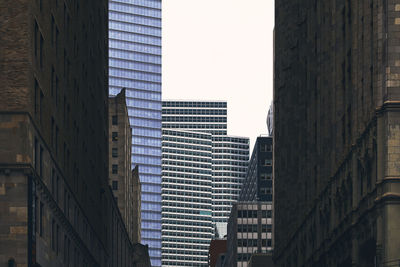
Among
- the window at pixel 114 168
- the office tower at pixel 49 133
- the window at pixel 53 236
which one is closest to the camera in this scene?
the office tower at pixel 49 133

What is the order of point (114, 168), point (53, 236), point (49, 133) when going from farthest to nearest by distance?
point (114, 168), point (53, 236), point (49, 133)

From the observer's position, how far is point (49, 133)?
7712 cm

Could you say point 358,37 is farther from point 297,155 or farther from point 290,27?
point 290,27

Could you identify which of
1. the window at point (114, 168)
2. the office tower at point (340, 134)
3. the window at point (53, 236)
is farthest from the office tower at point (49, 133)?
the window at point (114, 168)

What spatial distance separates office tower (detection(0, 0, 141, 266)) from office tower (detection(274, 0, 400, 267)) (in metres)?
22.1

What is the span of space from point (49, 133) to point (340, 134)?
77.8 ft

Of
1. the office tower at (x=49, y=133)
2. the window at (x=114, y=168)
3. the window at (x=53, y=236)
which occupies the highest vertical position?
the window at (x=114, y=168)

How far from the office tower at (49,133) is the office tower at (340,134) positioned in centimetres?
2207

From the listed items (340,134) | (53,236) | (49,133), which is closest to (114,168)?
(340,134)

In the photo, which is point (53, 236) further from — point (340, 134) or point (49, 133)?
point (340, 134)

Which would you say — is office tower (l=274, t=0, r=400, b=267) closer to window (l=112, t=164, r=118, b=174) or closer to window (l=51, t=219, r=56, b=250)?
window (l=51, t=219, r=56, b=250)

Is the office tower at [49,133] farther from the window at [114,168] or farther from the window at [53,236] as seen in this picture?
the window at [114,168]

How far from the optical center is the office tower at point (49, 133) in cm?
6644

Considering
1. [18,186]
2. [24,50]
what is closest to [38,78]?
[24,50]
